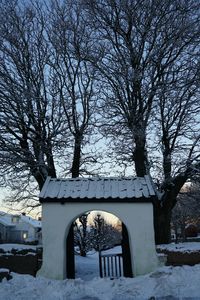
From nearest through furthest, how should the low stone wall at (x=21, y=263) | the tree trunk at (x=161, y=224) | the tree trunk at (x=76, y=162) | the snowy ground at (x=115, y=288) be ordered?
1. the snowy ground at (x=115, y=288)
2. the low stone wall at (x=21, y=263)
3. the tree trunk at (x=161, y=224)
4. the tree trunk at (x=76, y=162)

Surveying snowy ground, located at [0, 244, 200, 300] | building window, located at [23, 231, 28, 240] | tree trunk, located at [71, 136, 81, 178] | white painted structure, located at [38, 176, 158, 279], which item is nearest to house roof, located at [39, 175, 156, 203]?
white painted structure, located at [38, 176, 158, 279]

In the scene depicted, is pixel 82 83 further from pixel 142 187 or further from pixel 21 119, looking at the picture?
pixel 142 187

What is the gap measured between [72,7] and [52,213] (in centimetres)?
1067

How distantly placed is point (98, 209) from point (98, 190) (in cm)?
72

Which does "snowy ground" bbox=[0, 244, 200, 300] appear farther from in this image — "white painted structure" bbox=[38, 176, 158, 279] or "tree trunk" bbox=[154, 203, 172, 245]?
"tree trunk" bbox=[154, 203, 172, 245]

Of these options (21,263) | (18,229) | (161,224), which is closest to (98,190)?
(21,263)

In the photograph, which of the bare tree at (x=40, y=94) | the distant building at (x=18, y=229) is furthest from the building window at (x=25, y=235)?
the bare tree at (x=40, y=94)

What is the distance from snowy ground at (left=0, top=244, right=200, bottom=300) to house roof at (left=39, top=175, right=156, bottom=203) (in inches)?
95.5

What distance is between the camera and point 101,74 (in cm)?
1664

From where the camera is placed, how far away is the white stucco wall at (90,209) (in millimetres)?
11323

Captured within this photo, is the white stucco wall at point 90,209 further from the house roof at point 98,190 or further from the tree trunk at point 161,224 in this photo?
the tree trunk at point 161,224

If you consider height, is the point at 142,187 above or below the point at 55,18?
below

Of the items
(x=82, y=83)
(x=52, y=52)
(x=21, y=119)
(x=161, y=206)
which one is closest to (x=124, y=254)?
(x=161, y=206)

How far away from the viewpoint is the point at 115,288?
→ 9312 mm
